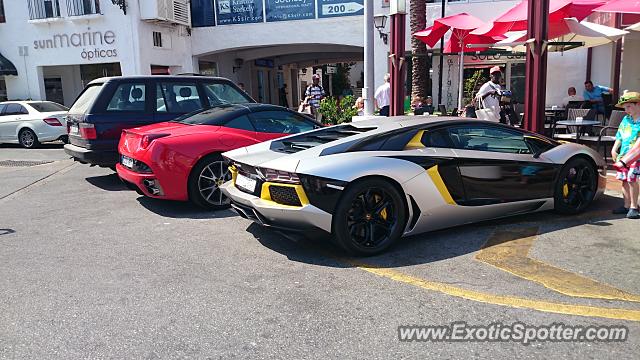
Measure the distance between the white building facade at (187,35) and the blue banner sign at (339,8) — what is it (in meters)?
0.03

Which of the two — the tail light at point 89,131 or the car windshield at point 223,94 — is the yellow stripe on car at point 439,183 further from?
the tail light at point 89,131

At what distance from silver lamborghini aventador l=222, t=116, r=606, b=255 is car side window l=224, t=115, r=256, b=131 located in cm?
145

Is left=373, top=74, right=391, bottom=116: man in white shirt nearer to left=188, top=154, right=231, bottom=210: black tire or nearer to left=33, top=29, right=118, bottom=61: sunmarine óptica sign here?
left=188, top=154, right=231, bottom=210: black tire

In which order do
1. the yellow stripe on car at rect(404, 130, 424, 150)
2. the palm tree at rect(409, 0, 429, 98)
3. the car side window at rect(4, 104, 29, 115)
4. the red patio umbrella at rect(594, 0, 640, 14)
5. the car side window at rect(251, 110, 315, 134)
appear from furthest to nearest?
the palm tree at rect(409, 0, 429, 98), the car side window at rect(4, 104, 29, 115), the red patio umbrella at rect(594, 0, 640, 14), the car side window at rect(251, 110, 315, 134), the yellow stripe on car at rect(404, 130, 424, 150)

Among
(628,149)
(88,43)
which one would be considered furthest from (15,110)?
(628,149)

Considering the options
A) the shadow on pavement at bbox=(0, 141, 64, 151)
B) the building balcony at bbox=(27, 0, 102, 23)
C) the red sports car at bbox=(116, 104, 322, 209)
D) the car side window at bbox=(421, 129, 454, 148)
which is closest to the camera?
the car side window at bbox=(421, 129, 454, 148)

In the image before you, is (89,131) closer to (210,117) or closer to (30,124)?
(210,117)

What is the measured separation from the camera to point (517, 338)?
3.21 meters

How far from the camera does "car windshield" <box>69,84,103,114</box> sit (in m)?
7.98

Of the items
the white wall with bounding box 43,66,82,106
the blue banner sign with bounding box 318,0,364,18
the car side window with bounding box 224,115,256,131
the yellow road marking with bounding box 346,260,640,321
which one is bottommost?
the yellow road marking with bounding box 346,260,640,321

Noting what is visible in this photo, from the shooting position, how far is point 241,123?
6.93 m

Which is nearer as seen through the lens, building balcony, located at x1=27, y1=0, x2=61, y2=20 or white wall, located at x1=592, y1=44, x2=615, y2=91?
white wall, located at x1=592, y1=44, x2=615, y2=91

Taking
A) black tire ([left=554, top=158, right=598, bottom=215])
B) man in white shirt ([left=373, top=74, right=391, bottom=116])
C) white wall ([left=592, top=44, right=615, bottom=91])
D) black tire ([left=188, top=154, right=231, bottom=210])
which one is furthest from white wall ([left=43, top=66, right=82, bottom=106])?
black tire ([left=554, top=158, right=598, bottom=215])

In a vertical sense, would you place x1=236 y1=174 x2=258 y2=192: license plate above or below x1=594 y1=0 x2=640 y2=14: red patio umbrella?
below
